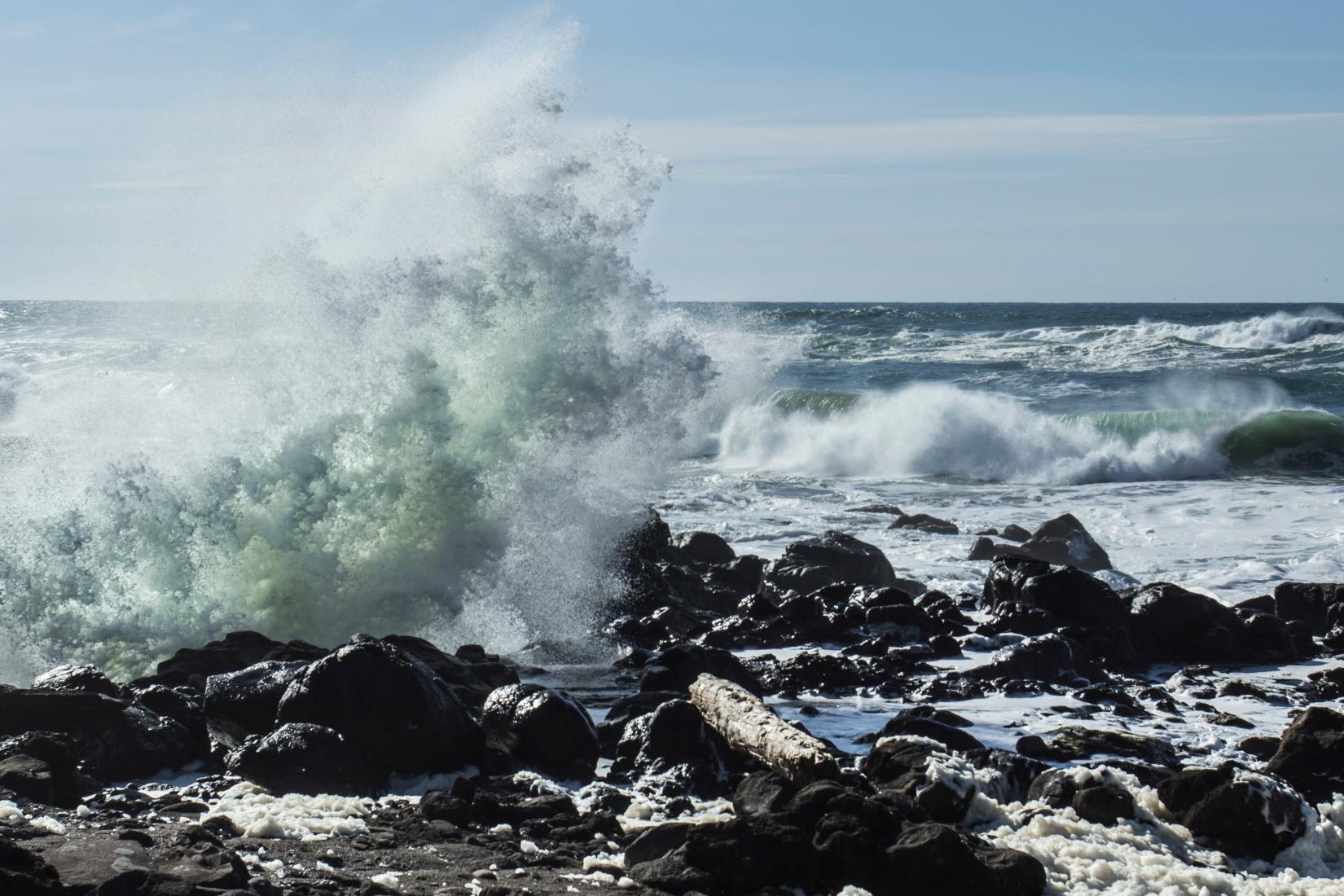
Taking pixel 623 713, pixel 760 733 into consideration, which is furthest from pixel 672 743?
pixel 623 713

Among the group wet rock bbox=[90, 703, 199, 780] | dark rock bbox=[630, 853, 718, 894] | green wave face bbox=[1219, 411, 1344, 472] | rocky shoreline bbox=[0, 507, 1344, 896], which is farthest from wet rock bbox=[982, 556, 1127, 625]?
green wave face bbox=[1219, 411, 1344, 472]

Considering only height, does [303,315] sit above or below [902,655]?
above

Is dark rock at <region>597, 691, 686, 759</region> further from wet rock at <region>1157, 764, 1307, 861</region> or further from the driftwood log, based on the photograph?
wet rock at <region>1157, 764, 1307, 861</region>

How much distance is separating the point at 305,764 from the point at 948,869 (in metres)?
2.89

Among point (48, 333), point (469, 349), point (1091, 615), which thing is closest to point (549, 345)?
point (469, 349)

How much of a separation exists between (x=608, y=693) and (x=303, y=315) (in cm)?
491

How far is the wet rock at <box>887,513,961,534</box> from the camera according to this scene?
1604 centimetres

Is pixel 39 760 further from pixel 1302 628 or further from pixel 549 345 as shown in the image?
pixel 1302 628

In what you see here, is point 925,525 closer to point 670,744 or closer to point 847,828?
point 670,744

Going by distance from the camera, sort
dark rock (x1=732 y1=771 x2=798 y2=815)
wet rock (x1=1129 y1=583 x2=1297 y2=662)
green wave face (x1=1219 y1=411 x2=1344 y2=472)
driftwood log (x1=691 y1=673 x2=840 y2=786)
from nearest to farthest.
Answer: dark rock (x1=732 y1=771 x2=798 y2=815), driftwood log (x1=691 y1=673 x2=840 y2=786), wet rock (x1=1129 y1=583 x2=1297 y2=662), green wave face (x1=1219 y1=411 x2=1344 y2=472)

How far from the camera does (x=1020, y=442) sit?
2434 centimetres

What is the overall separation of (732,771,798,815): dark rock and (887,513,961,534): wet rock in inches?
414

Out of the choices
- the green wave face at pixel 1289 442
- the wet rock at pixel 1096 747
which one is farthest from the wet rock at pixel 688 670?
the green wave face at pixel 1289 442

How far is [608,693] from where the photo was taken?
27.9 ft
